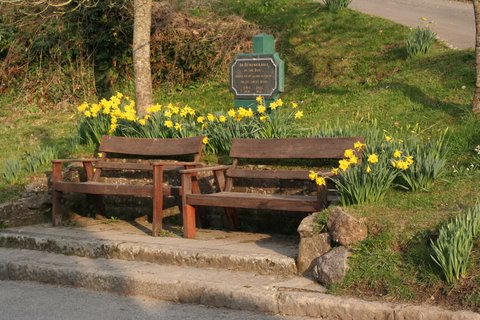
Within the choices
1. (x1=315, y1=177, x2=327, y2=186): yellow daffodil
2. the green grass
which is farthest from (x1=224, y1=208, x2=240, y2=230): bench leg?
the green grass

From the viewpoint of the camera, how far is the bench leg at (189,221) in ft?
28.7

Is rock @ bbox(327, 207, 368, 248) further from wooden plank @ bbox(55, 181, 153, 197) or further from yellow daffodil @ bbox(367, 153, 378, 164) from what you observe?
wooden plank @ bbox(55, 181, 153, 197)

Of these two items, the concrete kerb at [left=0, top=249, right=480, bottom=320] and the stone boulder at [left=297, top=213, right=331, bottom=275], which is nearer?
the concrete kerb at [left=0, top=249, right=480, bottom=320]

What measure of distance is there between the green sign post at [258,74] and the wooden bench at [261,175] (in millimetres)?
1379

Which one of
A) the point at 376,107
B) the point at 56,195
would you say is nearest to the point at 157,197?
the point at 56,195

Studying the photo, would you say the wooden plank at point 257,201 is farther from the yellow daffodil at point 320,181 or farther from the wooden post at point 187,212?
the yellow daffodil at point 320,181

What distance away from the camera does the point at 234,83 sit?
432 inches

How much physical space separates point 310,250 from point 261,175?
75.8 inches

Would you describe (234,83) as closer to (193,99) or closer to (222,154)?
(222,154)

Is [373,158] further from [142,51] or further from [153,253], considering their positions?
[142,51]

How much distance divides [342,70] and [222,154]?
16.8 feet

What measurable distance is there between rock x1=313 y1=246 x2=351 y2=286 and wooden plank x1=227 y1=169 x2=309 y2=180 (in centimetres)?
182

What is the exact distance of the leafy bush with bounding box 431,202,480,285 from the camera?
631 cm

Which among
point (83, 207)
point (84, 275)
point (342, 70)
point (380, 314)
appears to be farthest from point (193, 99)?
point (380, 314)
